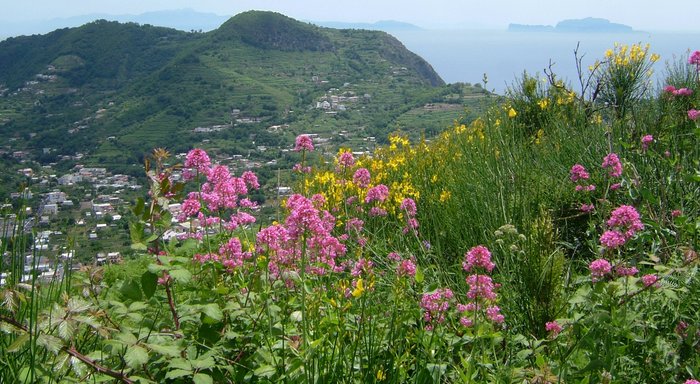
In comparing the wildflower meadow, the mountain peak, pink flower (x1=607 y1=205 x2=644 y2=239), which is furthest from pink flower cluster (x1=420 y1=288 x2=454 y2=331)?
the mountain peak

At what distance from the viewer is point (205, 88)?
7244 cm

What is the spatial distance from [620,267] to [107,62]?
3836 inches

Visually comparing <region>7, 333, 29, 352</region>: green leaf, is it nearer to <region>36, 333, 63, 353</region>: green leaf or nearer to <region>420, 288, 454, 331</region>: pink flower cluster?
<region>36, 333, 63, 353</region>: green leaf

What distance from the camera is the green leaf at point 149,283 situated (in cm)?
178

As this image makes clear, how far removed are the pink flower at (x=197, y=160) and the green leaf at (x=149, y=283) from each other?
1.50 ft

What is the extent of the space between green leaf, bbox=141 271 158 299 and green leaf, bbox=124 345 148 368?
10.2 inches

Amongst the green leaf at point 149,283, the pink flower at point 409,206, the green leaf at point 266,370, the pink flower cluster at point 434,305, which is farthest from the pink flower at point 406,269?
the pink flower at point 409,206

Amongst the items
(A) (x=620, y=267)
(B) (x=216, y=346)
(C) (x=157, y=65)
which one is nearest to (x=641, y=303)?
(A) (x=620, y=267)

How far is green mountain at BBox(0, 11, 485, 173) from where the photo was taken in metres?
54.9

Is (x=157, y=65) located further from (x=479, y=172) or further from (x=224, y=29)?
(x=479, y=172)

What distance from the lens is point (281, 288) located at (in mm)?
2230

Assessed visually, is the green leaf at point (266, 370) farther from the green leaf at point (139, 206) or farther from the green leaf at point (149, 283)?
the green leaf at point (139, 206)

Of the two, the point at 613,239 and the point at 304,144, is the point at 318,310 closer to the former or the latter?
the point at 304,144

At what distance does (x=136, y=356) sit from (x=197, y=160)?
83cm
